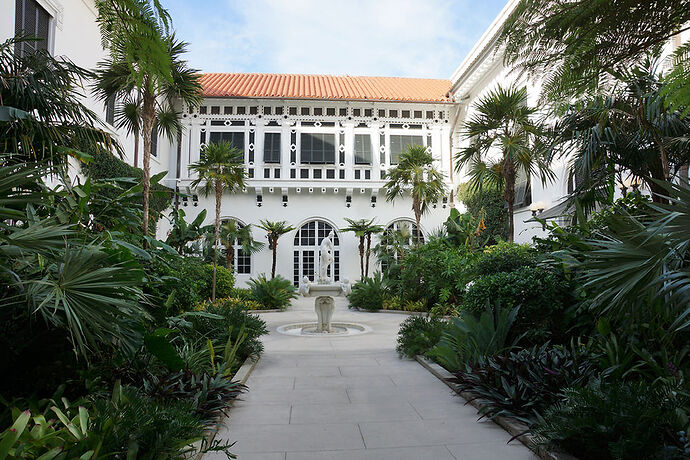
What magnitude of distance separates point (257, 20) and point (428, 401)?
4245mm

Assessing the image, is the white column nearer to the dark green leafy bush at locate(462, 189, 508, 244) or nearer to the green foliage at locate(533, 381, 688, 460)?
the dark green leafy bush at locate(462, 189, 508, 244)

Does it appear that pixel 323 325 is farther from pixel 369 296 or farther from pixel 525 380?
pixel 525 380

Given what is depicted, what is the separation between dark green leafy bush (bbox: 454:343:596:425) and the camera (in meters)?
4.12

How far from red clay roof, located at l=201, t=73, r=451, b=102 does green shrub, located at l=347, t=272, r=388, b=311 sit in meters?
10.9

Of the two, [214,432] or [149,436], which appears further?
[214,432]

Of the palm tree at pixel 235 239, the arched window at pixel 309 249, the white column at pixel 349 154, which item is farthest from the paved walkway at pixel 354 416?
the white column at pixel 349 154

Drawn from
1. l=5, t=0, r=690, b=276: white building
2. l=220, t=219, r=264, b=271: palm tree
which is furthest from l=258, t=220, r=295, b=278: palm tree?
l=5, t=0, r=690, b=276: white building

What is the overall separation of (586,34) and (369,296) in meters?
13.7

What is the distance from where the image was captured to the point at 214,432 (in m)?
3.91

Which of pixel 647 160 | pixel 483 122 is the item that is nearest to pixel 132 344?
pixel 647 160

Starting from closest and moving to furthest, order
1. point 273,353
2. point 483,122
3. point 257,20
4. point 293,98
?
point 257,20
point 273,353
point 483,122
point 293,98

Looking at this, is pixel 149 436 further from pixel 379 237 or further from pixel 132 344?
pixel 379 237

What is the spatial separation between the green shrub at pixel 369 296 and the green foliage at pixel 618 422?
11.8 metres

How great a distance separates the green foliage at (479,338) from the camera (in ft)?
18.1
